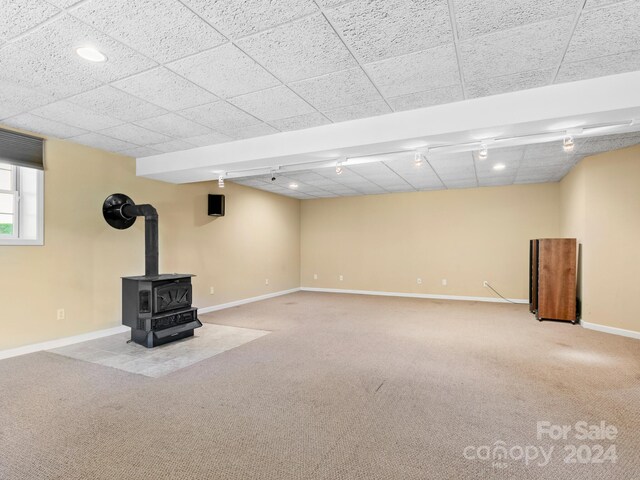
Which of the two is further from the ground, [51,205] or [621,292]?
[51,205]

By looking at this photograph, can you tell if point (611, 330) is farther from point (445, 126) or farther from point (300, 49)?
point (300, 49)

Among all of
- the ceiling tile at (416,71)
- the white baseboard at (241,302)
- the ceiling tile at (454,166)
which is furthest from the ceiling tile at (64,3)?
the white baseboard at (241,302)

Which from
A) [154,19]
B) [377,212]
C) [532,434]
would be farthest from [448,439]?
[377,212]

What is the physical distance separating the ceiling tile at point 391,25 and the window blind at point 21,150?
158 inches

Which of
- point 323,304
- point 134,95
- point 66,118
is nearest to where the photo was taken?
point 134,95

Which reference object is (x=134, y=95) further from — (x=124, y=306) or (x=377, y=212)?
(x=377, y=212)

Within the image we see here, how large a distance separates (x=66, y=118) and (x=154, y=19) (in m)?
2.29

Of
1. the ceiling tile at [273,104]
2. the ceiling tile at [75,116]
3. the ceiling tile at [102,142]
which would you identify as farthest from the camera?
the ceiling tile at [102,142]

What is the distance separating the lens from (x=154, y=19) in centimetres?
204

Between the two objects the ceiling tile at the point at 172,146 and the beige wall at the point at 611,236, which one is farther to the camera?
the beige wall at the point at 611,236

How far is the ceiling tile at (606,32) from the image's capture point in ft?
6.50

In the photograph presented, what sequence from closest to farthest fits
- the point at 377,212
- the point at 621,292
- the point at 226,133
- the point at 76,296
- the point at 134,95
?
the point at 134,95 → the point at 226,133 → the point at 76,296 → the point at 621,292 → the point at 377,212

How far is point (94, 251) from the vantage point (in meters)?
4.62

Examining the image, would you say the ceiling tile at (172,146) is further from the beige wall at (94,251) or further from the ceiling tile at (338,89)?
the ceiling tile at (338,89)
